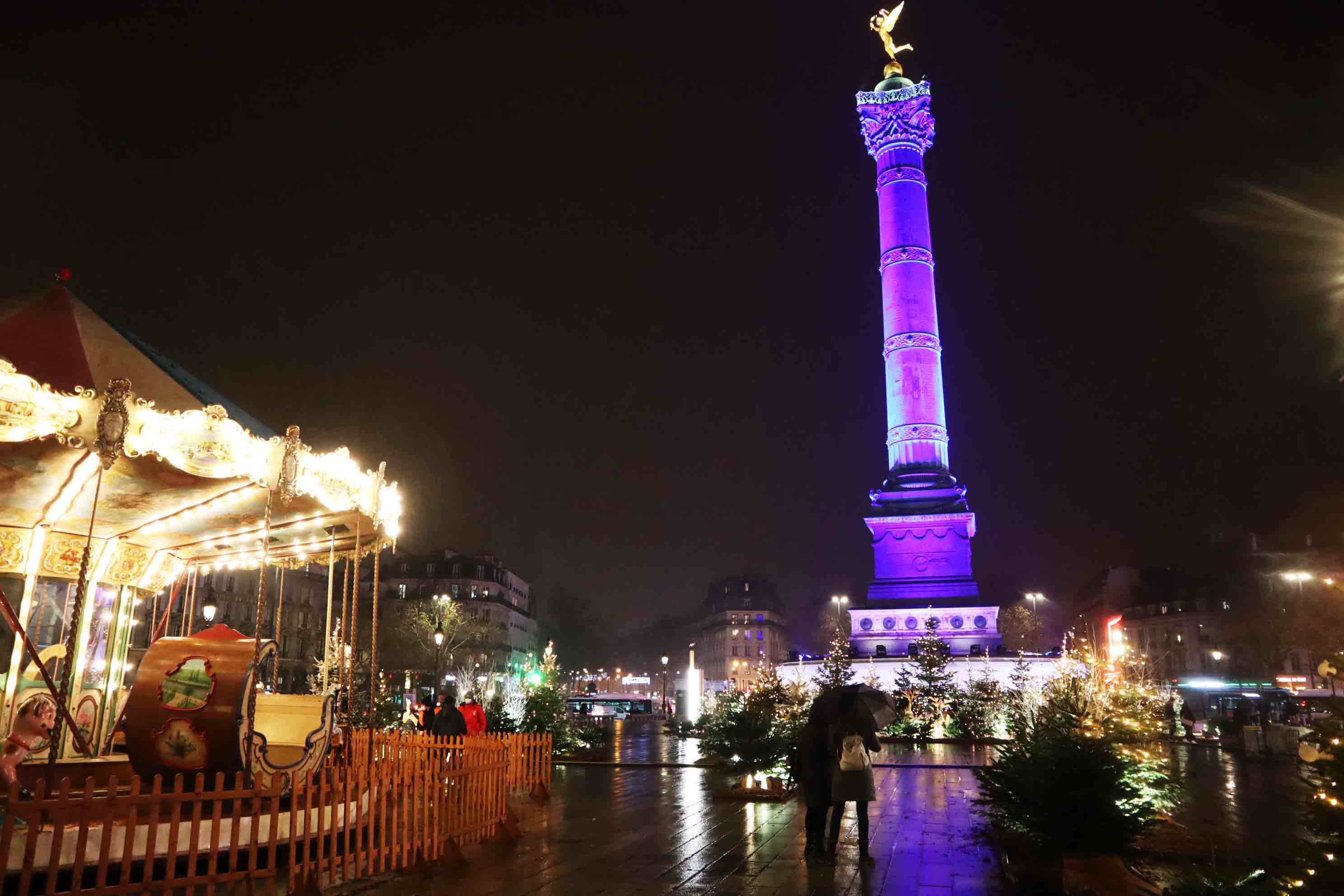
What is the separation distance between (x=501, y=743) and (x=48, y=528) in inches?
285

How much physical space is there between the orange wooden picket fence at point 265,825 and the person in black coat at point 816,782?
12.1 feet

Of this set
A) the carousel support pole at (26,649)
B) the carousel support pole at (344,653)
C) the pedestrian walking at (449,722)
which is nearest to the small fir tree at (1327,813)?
the carousel support pole at (344,653)

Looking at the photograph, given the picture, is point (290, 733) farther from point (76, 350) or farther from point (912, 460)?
point (912, 460)

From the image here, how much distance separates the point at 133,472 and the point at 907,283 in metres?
45.7

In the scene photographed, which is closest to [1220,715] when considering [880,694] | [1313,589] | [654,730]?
[1313,589]

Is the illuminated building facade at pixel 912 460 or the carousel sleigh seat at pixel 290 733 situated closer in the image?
the carousel sleigh seat at pixel 290 733

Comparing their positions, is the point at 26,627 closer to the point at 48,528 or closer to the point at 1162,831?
the point at 48,528

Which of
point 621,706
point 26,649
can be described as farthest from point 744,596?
point 26,649

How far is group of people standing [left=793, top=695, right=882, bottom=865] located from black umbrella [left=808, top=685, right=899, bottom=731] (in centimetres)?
1

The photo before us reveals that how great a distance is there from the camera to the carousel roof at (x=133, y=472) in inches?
340

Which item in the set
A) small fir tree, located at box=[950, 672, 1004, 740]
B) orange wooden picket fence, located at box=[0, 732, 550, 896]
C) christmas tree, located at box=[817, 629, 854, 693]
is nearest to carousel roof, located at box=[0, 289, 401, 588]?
orange wooden picket fence, located at box=[0, 732, 550, 896]

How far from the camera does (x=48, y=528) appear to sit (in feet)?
41.5

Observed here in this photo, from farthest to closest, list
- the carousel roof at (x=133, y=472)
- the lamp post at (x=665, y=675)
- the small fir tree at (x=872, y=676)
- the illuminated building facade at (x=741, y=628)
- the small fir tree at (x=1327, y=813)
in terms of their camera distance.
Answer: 1. the lamp post at (x=665, y=675)
2. the illuminated building facade at (x=741, y=628)
3. the small fir tree at (x=872, y=676)
4. the carousel roof at (x=133, y=472)
5. the small fir tree at (x=1327, y=813)

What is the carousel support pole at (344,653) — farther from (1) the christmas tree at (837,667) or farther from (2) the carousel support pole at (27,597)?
(1) the christmas tree at (837,667)
